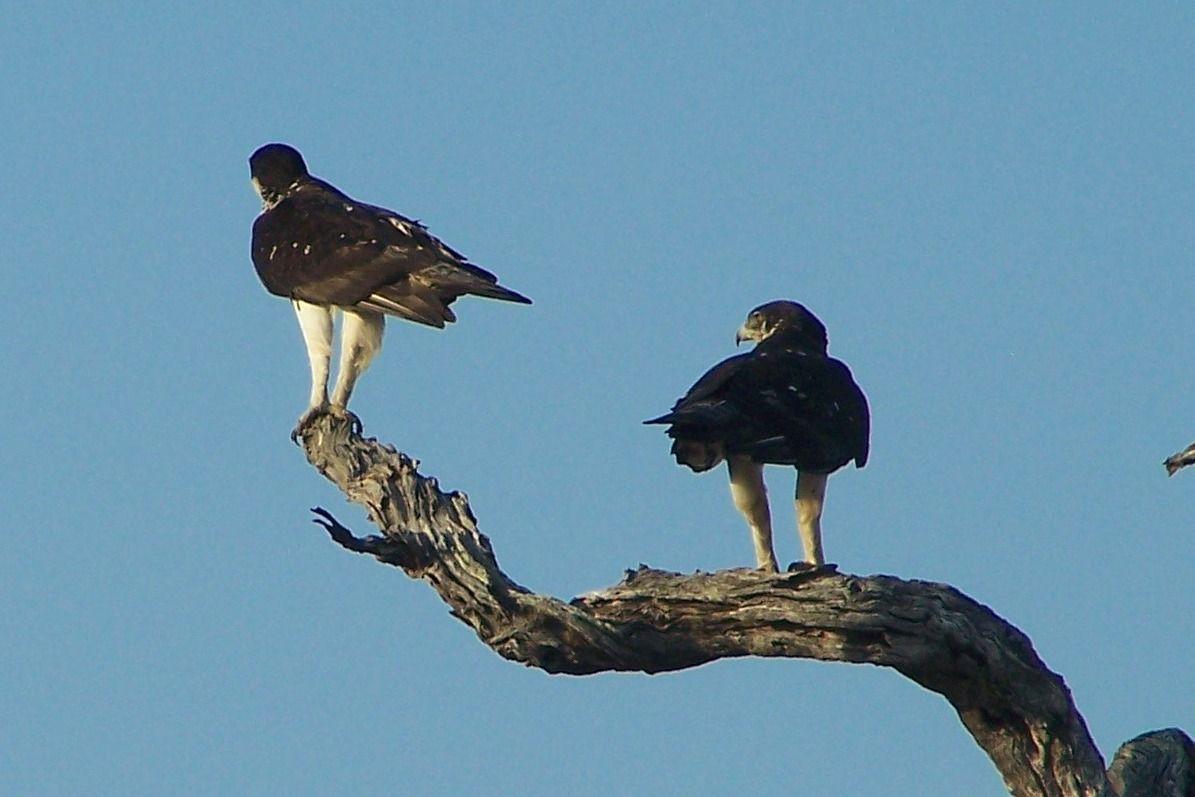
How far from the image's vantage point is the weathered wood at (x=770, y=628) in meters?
7.98

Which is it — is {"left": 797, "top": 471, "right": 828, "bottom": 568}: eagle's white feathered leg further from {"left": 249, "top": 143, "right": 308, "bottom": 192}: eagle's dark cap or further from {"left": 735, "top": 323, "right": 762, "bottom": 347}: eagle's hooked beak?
{"left": 249, "top": 143, "right": 308, "bottom": 192}: eagle's dark cap

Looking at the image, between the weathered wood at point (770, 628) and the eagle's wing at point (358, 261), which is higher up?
the eagle's wing at point (358, 261)

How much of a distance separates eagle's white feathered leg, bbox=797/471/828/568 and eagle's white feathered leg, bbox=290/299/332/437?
2.51m

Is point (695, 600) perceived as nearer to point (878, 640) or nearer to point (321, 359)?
point (878, 640)

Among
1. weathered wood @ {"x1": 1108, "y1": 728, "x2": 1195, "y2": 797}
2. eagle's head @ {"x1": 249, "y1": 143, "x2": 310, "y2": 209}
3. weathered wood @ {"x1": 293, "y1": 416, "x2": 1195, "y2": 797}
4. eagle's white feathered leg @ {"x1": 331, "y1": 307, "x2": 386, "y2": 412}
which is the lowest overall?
weathered wood @ {"x1": 1108, "y1": 728, "x2": 1195, "y2": 797}

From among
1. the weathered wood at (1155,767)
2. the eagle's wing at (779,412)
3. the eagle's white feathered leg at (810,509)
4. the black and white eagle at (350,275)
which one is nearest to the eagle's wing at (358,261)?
the black and white eagle at (350,275)

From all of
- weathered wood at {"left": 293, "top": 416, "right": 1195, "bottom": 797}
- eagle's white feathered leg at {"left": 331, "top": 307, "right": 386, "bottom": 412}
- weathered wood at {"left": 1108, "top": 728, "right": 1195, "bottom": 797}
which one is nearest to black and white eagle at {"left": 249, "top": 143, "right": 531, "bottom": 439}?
eagle's white feathered leg at {"left": 331, "top": 307, "right": 386, "bottom": 412}

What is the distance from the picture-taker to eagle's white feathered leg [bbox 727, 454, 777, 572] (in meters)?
10.2

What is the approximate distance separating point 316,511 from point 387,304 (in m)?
3.54

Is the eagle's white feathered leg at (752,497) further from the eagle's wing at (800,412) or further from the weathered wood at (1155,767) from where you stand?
the weathered wood at (1155,767)

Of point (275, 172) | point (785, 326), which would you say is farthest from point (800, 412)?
point (275, 172)

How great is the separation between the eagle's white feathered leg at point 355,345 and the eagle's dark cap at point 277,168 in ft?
5.46

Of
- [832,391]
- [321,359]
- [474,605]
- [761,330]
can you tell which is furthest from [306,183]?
[474,605]

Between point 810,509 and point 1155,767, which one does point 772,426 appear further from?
point 1155,767
